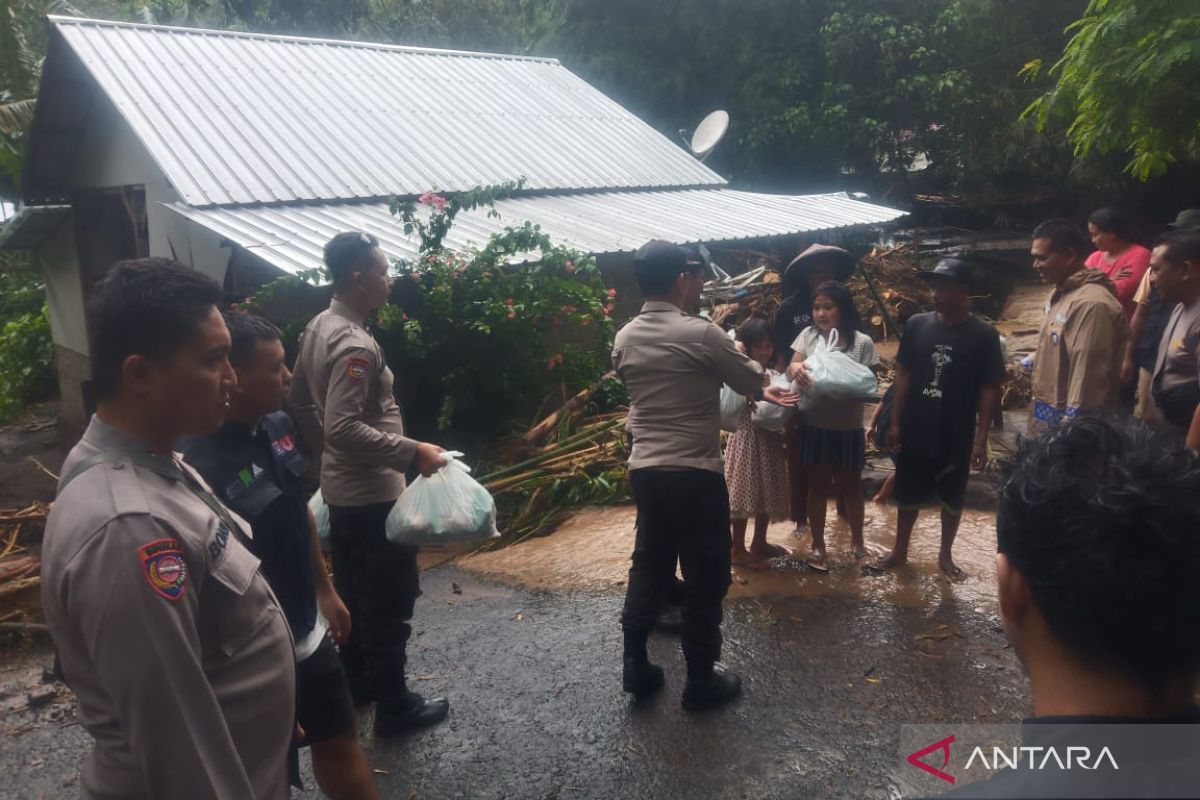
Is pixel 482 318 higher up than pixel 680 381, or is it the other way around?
pixel 680 381

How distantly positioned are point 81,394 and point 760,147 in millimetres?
12403

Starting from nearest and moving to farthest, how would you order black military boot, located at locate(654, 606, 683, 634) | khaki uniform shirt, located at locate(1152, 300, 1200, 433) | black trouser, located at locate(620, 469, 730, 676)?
black trouser, located at locate(620, 469, 730, 676) → khaki uniform shirt, located at locate(1152, 300, 1200, 433) → black military boot, located at locate(654, 606, 683, 634)

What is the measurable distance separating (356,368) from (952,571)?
11.1ft

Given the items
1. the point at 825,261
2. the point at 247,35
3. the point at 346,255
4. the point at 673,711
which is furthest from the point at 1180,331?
the point at 247,35

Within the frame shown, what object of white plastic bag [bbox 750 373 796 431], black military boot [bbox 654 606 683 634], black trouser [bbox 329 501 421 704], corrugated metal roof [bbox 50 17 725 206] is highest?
corrugated metal roof [bbox 50 17 725 206]

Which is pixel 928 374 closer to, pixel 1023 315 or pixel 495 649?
pixel 495 649

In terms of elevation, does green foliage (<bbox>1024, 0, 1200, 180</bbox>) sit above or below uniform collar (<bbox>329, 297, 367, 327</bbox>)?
above

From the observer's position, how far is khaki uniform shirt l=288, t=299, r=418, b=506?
3.24 metres

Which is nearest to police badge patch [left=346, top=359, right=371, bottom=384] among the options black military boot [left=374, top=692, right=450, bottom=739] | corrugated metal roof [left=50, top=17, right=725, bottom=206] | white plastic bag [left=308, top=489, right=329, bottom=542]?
white plastic bag [left=308, top=489, right=329, bottom=542]

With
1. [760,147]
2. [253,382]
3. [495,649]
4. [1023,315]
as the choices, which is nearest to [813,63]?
[760,147]

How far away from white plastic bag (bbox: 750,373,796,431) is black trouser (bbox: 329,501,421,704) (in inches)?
80.0

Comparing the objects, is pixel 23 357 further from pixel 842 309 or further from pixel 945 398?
pixel 945 398

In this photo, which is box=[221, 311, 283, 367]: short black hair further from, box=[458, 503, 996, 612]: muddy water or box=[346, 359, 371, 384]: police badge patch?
box=[458, 503, 996, 612]: muddy water

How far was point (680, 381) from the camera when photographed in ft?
11.6
